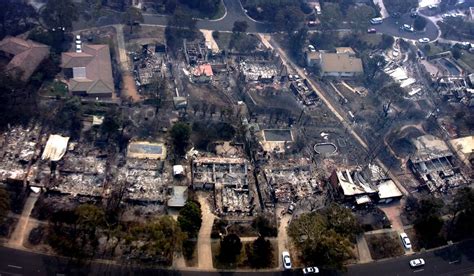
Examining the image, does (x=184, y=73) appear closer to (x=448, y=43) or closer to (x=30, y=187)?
(x=30, y=187)

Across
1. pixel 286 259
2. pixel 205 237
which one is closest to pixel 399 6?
pixel 286 259

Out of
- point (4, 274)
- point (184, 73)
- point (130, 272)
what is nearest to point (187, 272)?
point (130, 272)

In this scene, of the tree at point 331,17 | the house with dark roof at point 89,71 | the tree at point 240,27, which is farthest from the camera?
the tree at point 331,17

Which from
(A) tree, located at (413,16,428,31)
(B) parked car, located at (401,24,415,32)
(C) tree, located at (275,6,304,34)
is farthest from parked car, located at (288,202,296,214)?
(A) tree, located at (413,16,428,31)

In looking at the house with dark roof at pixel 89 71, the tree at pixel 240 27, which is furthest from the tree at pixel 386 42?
the house with dark roof at pixel 89 71

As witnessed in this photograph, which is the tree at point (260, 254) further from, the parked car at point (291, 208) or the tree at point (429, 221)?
the tree at point (429, 221)
